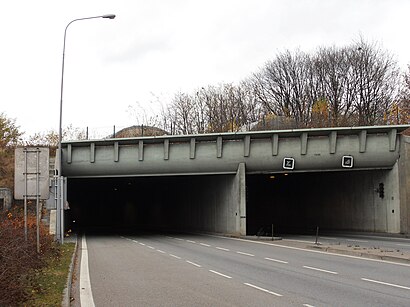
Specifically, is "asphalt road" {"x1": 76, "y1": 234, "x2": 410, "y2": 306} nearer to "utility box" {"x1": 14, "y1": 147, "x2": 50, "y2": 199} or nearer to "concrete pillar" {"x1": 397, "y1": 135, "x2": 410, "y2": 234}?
"utility box" {"x1": 14, "y1": 147, "x2": 50, "y2": 199}

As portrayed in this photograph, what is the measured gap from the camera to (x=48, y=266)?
1432cm

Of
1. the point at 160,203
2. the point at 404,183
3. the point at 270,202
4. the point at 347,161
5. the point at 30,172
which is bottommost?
the point at 160,203

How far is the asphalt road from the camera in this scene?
10.1m

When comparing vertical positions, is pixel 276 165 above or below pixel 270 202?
above

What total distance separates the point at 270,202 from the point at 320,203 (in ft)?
28.1

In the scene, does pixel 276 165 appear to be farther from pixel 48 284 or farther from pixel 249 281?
pixel 48 284

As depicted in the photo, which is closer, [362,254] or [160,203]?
[362,254]

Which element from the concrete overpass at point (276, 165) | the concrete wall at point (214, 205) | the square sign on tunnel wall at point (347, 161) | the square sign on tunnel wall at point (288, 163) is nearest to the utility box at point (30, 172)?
the concrete overpass at point (276, 165)

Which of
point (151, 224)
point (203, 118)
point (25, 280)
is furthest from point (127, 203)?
point (25, 280)

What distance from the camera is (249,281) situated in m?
13.1

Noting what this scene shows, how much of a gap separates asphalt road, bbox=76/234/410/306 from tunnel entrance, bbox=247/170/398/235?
1530 cm

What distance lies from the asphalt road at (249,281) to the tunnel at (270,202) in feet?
49.4

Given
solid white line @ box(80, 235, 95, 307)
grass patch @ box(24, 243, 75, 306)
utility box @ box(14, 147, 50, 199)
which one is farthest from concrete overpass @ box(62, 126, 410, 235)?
grass patch @ box(24, 243, 75, 306)

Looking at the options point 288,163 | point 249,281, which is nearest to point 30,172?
point 249,281
